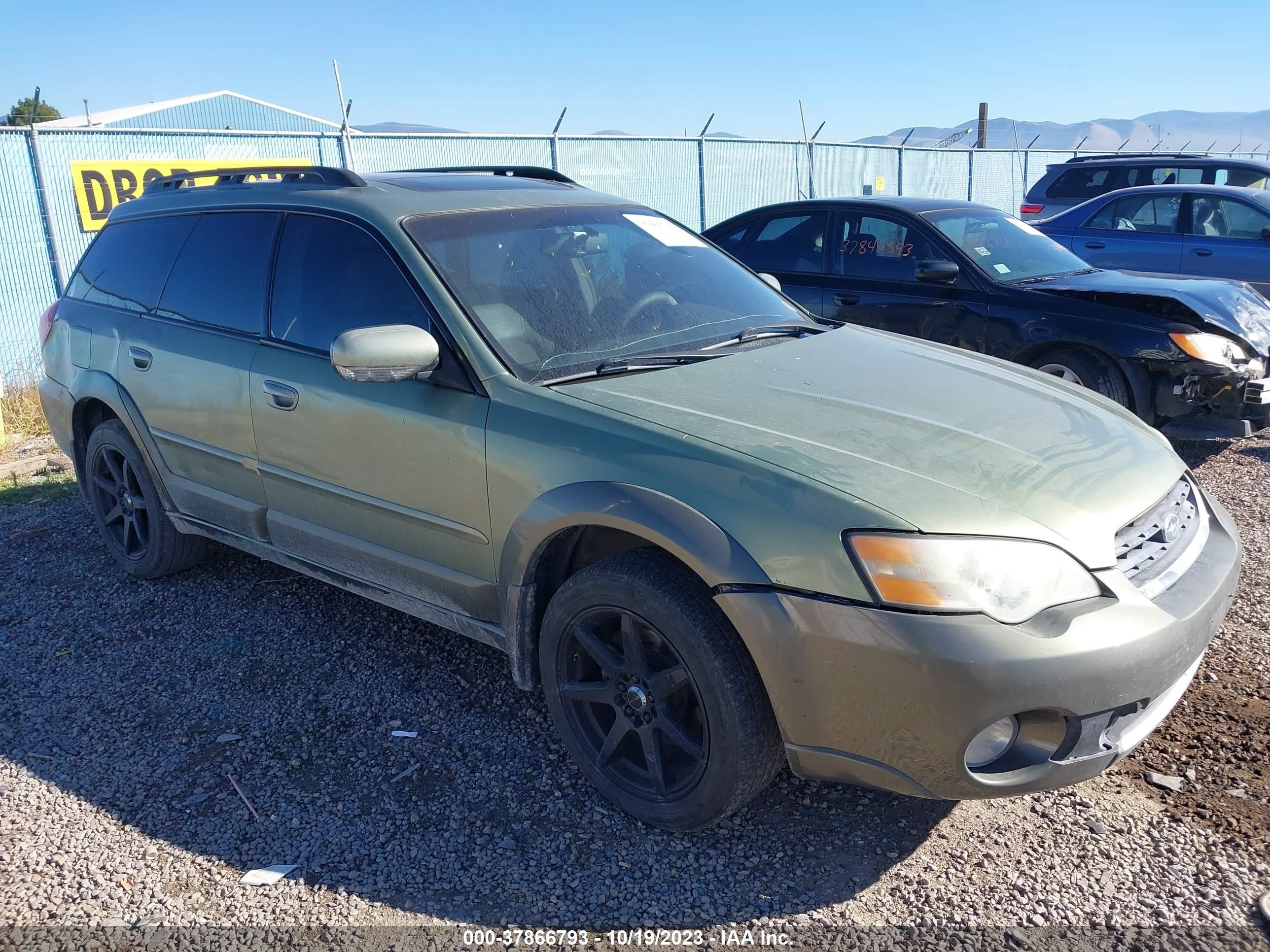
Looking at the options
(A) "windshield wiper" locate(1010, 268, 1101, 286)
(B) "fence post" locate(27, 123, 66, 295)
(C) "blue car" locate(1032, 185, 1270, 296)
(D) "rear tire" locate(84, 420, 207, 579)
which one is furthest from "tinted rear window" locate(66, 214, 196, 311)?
(C) "blue car" locate(1032, 185, 1270, 296)

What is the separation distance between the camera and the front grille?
2.46 meters

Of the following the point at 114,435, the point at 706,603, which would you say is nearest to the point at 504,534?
the point at 706,603

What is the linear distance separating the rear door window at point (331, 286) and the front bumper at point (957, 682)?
1.60 meters

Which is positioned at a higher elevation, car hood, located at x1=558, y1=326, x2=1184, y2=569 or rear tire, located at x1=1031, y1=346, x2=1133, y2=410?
car hood, located at x1=558, y1=326, x2=1184, y2=569

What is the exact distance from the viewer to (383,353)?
2.83 metres

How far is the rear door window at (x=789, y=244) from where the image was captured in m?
6.89

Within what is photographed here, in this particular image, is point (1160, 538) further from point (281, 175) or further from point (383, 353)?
point (281, 175)

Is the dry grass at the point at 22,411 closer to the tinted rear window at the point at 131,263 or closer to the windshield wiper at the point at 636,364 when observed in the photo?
the tinted rear window at the point at 131,263

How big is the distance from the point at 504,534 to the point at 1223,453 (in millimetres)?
5329

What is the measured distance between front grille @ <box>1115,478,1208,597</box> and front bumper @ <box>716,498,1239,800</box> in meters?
0.09

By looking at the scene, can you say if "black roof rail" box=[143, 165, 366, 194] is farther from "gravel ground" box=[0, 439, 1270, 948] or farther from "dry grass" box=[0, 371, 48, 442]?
"dry grass" box=[0, 371, 48, 442]

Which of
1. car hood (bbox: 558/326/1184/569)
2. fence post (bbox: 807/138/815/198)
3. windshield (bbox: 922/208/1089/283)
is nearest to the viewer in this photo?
car hood (bbox: 558/326/1184/569)

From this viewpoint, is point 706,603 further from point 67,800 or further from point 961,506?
point 67,800

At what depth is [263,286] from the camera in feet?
12.1
